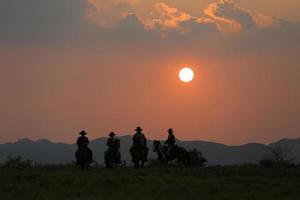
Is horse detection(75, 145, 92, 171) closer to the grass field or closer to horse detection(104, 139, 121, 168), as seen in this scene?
horse detection(104, 139, 121, 168)

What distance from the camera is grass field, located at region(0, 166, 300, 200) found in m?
28.3

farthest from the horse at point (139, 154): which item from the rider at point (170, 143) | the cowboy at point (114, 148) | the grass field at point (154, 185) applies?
the grass field at point (154, 185)

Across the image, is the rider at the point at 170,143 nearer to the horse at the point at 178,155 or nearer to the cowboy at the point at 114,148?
the horse at the point at 178,155

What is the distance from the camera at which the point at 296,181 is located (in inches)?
1315

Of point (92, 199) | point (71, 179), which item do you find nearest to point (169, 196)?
point (92, 199)

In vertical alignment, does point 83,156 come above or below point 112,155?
below

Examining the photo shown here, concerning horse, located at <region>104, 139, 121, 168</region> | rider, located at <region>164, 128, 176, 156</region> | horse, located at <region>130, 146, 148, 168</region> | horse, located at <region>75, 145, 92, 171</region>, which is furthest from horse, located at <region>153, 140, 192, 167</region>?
horse, located at <region>75, 145, 92, 171</region>

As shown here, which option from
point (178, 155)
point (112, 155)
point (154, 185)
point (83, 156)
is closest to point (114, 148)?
point (112, 155)

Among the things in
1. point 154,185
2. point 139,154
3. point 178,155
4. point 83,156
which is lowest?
point 154,185

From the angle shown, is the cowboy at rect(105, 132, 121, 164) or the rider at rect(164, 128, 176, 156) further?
the rider at rect(164, 128, 176, 156)

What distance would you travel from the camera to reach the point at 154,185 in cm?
3094

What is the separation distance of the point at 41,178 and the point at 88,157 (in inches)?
304

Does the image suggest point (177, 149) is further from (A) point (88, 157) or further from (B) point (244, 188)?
(B) point (244, 188)

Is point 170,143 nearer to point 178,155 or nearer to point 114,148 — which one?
point 178,155
